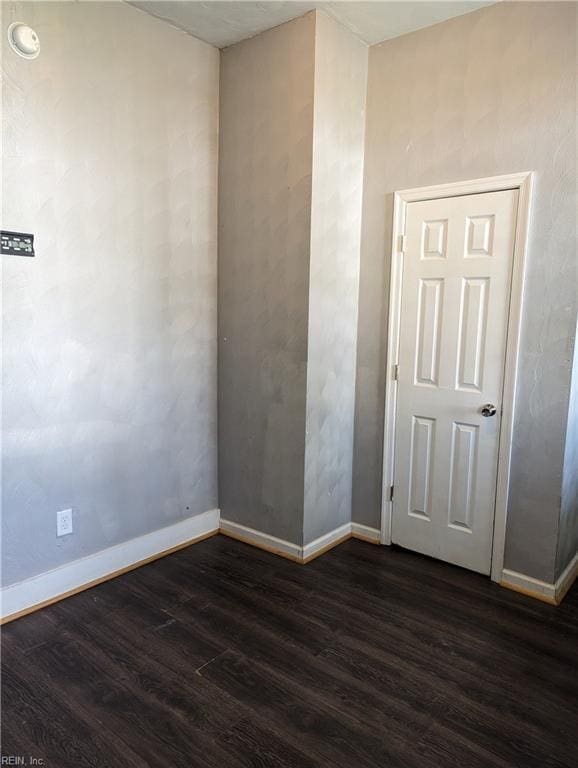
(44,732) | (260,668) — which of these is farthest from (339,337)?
(44,732)

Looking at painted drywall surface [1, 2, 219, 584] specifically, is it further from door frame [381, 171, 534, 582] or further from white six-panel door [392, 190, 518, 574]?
white six-panel door [392, 190, 518, 574]

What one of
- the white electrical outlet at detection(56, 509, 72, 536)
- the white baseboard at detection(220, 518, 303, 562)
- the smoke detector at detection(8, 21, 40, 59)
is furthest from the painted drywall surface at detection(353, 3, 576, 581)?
the white electrical outlet at detection(56, 509, 72, 536)

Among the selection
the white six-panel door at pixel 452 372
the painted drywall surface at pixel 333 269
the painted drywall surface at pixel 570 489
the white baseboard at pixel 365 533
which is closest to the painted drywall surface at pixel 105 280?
the painted drywall surface at pixel 333 269

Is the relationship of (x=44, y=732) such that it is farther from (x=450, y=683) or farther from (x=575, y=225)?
(x=575, y=225)

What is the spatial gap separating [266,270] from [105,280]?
2.92ft

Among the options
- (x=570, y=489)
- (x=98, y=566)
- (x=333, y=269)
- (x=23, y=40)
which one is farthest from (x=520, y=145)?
(x=98, y=566)

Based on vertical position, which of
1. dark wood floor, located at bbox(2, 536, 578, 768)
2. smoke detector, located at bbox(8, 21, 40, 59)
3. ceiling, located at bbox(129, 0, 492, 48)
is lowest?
dark wood floor, located at bbox(2, 536, 578, 768)

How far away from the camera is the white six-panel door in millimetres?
2729

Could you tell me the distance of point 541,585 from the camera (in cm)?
268

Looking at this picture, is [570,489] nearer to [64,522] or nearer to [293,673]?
[293,673]

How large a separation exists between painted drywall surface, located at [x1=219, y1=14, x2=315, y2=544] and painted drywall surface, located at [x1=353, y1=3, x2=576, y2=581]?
539mm

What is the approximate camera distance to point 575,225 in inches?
96.7

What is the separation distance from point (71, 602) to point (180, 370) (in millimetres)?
1327

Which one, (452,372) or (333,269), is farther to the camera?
(333,269)
